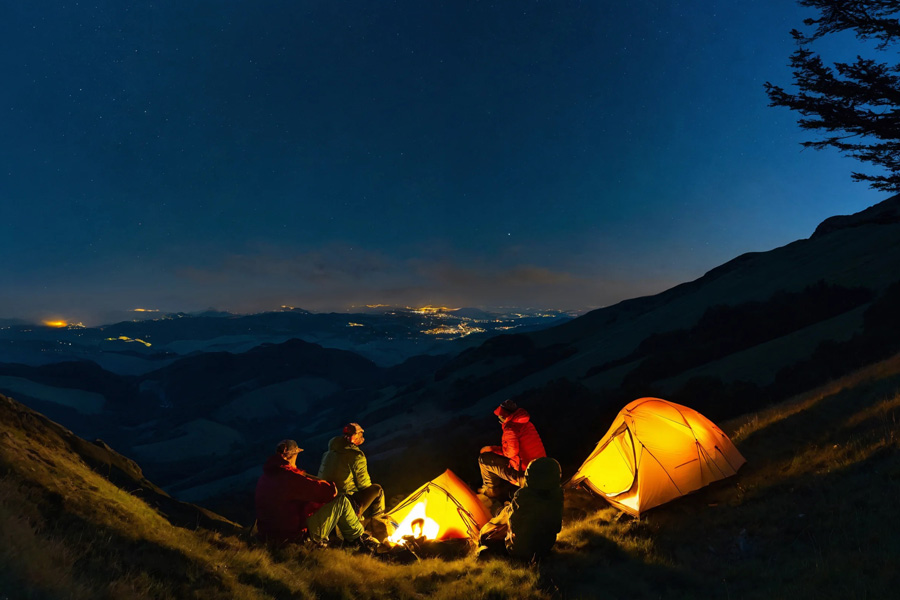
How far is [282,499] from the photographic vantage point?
738cm

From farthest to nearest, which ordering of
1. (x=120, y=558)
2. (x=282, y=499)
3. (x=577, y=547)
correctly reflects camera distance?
(x=577, y=547) → (x=282, y=499) → (x=120, y=558)

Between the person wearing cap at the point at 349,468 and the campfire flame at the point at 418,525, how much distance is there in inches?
57.3

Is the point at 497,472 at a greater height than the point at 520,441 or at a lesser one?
lesser

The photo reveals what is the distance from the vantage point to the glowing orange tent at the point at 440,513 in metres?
9.80

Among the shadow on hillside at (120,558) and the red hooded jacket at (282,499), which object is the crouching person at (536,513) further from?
the shadow on hillside at (120,558)

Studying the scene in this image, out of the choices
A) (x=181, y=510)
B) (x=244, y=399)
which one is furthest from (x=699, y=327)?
(x=244, y=399)

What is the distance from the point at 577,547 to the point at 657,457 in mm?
3236

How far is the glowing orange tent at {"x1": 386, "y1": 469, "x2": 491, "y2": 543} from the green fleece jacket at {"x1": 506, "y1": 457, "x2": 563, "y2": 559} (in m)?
2.13

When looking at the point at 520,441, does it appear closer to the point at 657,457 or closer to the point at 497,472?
the point at 497,472

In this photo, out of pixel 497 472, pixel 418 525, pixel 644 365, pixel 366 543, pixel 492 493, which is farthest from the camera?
pixel 644 365

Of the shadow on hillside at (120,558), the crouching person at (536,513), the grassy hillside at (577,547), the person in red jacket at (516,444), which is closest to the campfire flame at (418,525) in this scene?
the grassy hillside at (577,547)

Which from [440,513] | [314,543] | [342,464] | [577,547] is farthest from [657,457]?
[314,543]

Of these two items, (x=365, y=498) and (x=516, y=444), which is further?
(x=516, y=444)

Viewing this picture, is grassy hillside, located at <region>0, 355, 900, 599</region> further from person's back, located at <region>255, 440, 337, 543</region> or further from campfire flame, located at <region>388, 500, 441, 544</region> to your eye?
campfire flame, located at <region>388, 500, 441, 544</region>
